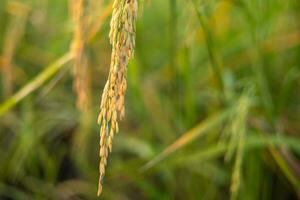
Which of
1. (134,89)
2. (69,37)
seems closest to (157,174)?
(134,89)

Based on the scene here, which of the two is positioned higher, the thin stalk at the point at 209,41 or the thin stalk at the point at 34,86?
the thin stalk at the point at 209,41

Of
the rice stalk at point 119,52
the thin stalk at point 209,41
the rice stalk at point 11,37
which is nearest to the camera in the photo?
the rice stalk at point 119,52

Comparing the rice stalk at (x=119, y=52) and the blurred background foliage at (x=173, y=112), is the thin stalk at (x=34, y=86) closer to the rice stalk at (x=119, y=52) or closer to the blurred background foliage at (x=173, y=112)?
the blurred background foliage at (x=173, y=112)

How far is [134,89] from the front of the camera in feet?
5.42

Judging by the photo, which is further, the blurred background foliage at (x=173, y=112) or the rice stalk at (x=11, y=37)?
the rice stalk at (x=11, y=37)

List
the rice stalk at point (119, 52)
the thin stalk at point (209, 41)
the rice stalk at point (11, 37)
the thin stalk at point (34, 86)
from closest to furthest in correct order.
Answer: the rice stalk at point (119, 52) < the thin stalk at point (209, 41) < the thin stalk at point (34, 86) < the rice stalk at point (11, 37)

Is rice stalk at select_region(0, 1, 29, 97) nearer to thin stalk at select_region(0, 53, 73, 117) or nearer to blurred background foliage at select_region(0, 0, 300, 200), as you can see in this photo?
blurred background foliage at select_region(0, 0, 300, 200)

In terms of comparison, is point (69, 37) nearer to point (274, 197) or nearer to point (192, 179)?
point (192, 179)

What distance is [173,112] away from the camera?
1.69 m

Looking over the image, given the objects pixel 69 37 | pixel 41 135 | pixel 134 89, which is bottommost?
pixel 41 135

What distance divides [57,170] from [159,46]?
0.55 meters

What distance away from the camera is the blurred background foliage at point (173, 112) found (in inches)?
53.8

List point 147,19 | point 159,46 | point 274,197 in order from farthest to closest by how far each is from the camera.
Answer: point 147,19, point 159,46, point 274,197

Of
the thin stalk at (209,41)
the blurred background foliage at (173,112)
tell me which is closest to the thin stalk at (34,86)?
the blurred background foliage at (173,112)
